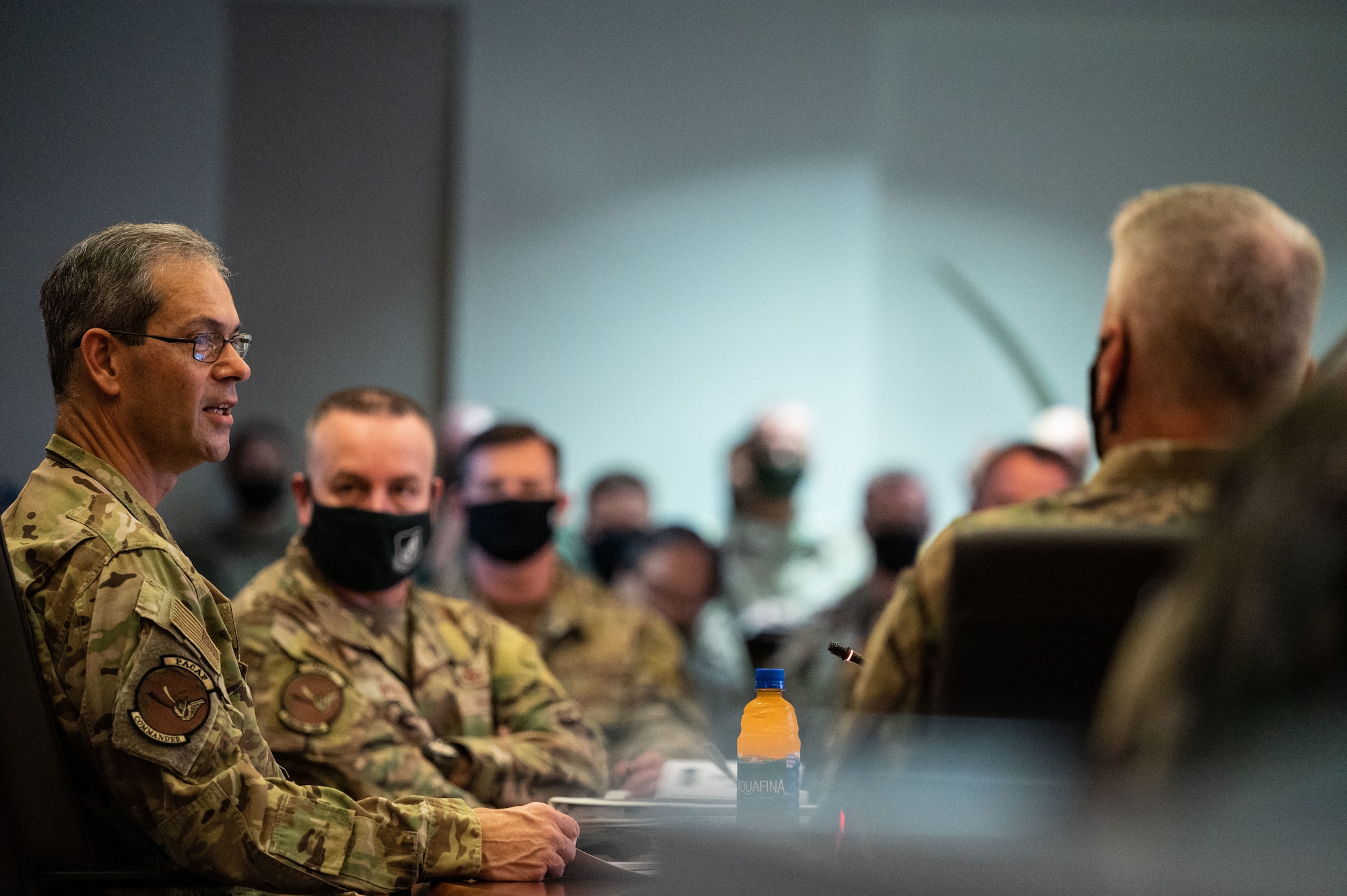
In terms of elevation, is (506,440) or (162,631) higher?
(506,440)

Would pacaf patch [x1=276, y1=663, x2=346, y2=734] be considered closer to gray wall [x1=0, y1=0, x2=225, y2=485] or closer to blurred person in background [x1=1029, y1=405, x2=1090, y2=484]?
gray wall [x1=0, y1=0, x2=225, y2=485]

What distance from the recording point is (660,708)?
10.0 ft

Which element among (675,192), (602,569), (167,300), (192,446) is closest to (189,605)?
(192,446)

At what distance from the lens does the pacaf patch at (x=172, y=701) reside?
137 centimetres

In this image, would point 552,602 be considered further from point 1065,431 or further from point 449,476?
point 1065,431

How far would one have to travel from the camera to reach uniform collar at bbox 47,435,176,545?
5.16ft

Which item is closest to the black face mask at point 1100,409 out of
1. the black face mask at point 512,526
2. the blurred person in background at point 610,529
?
the black face mask at point 512,526

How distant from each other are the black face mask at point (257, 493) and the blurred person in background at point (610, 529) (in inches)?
40.5

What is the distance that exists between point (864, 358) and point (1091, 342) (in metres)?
1.27

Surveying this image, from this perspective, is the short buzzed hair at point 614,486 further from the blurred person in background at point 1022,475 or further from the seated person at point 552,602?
the blurred person in background at point 1022,475

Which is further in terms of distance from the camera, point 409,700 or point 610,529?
point 610,529

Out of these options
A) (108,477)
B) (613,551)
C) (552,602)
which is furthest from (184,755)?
(613,551)

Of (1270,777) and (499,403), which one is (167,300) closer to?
(1270,777)

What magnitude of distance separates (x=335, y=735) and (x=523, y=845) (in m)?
0.61
